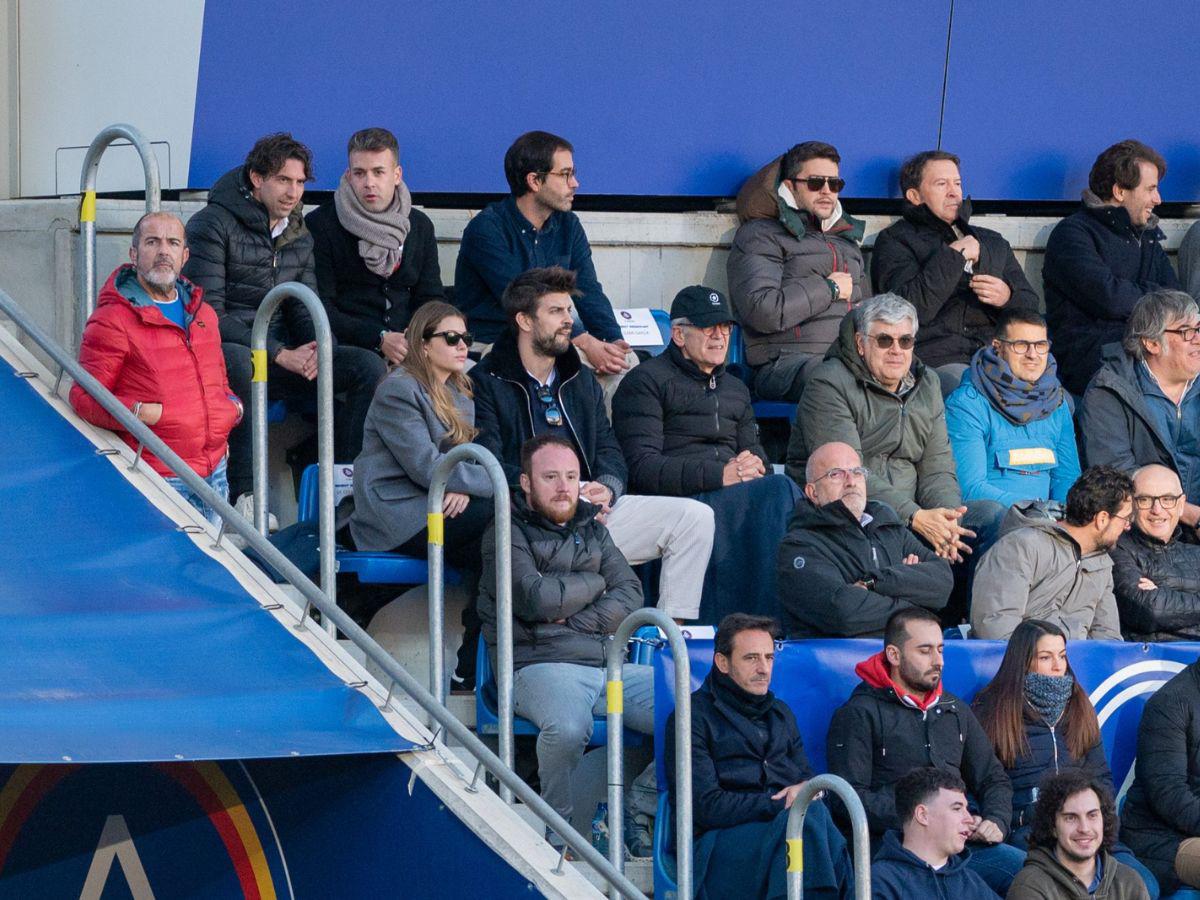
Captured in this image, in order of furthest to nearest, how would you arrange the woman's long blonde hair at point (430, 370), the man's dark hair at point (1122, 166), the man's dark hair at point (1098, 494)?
the man's dark hair at point (1122, 166)
the man's dark hair at point (1098, 494)
the woman's long blonde hair at point (430, 370)

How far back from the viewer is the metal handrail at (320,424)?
643 cm

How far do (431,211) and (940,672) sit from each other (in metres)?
3.19

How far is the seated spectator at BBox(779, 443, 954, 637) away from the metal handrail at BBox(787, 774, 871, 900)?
4.85 feet

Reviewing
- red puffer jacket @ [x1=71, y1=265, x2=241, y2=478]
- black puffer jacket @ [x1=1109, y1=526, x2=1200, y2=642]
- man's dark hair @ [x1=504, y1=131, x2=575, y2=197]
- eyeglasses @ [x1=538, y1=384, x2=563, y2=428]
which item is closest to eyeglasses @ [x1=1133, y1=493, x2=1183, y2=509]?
black puffer jacket @ [x1=1109, y1=526, x2=1200, y2=642]

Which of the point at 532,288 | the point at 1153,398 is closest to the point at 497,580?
the point at 532,288

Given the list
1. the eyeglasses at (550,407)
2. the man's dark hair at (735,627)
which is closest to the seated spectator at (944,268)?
the eyeglasses at (550,407)

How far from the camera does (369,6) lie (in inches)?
350

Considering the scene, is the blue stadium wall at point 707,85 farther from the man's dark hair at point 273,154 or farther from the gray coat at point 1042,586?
the gray coat at point 1042,586

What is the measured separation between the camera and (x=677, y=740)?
5.79m

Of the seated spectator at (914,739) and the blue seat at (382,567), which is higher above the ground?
the blue seat at (382,567)

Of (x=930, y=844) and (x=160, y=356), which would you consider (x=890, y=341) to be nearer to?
(x=930, y=844)

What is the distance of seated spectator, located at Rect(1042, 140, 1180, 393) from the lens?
9.06 meters

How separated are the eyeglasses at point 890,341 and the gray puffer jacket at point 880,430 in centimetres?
10

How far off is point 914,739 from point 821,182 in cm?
289
